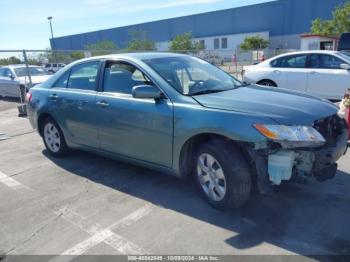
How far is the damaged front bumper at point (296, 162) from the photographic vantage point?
10.2ft

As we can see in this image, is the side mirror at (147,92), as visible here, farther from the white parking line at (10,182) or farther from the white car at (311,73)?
the white car at (311,73)

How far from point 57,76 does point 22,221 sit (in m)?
2.59

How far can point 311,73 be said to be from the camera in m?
8.66

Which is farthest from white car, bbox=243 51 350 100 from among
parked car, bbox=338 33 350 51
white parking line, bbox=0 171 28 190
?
white parking line, bbox=0 171 28 190

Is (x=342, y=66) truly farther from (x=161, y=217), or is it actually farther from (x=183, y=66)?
(x=161, y=217)

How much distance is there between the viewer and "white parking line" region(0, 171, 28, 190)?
4570 mm

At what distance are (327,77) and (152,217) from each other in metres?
6.82

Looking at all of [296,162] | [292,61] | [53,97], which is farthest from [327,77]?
[53,97]

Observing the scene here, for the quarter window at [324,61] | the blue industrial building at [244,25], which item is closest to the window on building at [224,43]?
the blue industrial building at [244,25]

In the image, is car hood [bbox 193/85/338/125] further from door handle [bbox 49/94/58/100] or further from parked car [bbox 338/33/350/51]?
parked car [bbox 338/33/350/51]

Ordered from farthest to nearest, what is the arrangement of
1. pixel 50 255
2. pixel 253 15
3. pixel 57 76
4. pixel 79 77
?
1. pixel 253 15
2. pixel 57 76
3. pixel 79 77
4. pixel 50 255

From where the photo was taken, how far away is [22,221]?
11.8 ft

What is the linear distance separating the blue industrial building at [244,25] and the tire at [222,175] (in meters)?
59.1

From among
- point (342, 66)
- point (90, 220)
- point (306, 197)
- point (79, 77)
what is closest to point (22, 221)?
point (90, 220)
